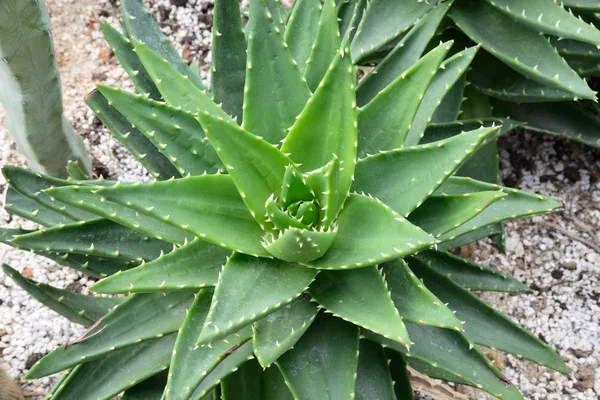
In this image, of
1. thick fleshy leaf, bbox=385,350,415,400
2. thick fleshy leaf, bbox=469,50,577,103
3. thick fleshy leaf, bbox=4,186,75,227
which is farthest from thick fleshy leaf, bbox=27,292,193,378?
thick fleshy leaf, bbox=469,50,577,103

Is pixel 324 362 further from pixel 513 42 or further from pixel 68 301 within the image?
pixel 513 42

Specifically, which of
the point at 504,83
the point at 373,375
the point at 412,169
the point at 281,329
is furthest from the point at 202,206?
the point at 504,83

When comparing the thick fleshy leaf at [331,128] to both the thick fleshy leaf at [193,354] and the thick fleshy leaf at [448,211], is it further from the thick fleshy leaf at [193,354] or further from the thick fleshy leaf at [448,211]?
the thick fleshy leaf at [193,354]

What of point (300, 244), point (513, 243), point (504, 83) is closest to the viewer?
point (300, 244)

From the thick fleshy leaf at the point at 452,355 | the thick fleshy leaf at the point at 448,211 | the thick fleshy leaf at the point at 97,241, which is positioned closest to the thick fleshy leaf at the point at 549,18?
the thick fleshy leaf at the point at 448,211

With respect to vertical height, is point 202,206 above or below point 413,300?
above

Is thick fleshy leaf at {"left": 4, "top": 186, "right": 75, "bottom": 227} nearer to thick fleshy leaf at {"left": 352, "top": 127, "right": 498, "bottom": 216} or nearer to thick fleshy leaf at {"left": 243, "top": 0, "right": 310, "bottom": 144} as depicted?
thick fleshy leaf at {"left": 243, "top": 0, "right": 310, "bottom": 144}
